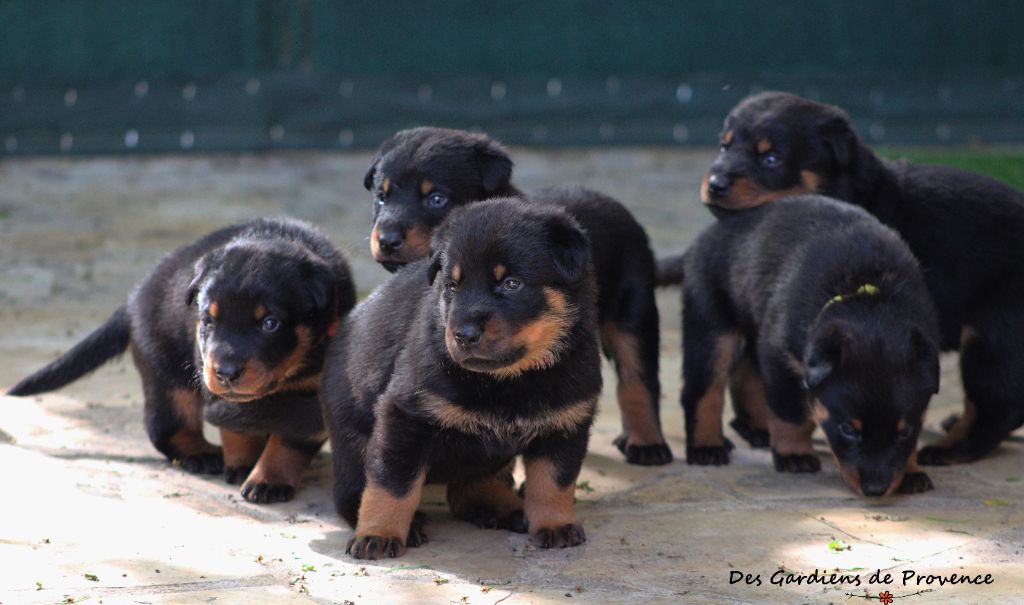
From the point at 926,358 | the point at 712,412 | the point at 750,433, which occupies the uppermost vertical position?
the point at 926,358

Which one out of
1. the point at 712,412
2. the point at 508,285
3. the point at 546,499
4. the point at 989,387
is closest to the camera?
the point at 508,285

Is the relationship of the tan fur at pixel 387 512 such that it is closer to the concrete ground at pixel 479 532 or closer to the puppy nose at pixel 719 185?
the concrete ground at pixel 479 532

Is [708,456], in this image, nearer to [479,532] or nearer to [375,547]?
[479,532]

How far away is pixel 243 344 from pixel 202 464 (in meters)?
0.92

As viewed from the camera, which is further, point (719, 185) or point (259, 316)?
point (719, 185)

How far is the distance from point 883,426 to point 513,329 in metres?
1.62

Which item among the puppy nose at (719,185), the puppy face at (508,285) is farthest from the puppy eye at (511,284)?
the puppy nose at (719,185)

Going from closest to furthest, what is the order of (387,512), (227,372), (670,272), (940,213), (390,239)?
(387,512) → (227,372) → (390,239) → (940,213) → (670,272)

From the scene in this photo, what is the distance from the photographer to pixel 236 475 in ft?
18.3

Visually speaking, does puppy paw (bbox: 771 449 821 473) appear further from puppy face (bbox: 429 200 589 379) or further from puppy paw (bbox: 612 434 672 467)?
puppy face (bbox: 429 200 589 379)

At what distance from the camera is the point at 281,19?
12.2 m

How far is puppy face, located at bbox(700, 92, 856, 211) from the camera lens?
20.7 ft

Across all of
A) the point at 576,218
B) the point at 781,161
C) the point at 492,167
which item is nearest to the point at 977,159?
the point at 781,161

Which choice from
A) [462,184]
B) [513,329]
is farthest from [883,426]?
[462,184]
